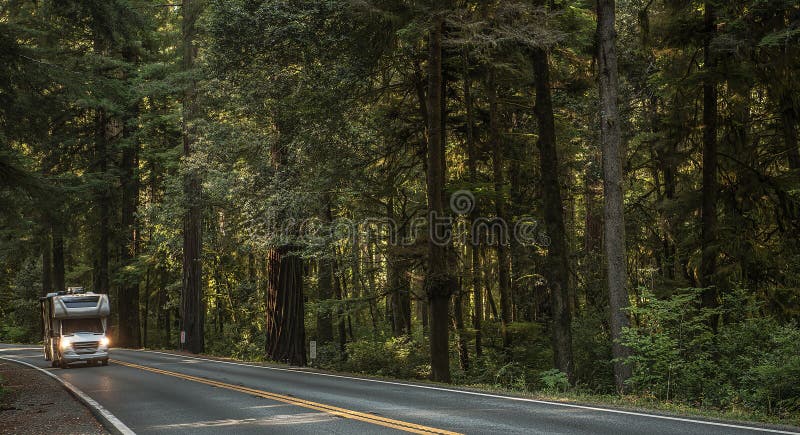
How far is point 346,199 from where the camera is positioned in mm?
22391

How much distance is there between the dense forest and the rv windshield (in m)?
4.66

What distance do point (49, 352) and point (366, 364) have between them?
552 inches

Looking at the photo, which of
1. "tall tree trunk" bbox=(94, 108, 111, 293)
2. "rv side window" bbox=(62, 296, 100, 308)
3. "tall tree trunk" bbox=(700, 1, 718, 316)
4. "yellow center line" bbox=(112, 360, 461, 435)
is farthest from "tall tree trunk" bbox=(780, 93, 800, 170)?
"tall tree trunk" bbox=(94, 108, 111, 293)

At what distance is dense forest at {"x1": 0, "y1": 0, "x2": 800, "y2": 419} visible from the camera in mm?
14773

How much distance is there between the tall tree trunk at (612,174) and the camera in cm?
1475

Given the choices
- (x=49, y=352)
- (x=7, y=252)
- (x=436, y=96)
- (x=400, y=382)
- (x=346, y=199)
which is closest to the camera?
(x=400, y=382)

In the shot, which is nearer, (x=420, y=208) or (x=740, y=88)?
(x=740, y=88)

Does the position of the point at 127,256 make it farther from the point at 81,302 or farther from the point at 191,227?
the point at 81,302

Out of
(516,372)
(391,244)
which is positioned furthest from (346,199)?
(516,372)

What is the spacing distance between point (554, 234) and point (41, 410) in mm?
12915

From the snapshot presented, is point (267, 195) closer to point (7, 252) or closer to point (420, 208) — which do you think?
point (420, 208)

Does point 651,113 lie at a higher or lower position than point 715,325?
higher

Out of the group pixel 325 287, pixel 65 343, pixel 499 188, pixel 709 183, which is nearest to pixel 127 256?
pixel 65 343

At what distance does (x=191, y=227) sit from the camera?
30234 mm
